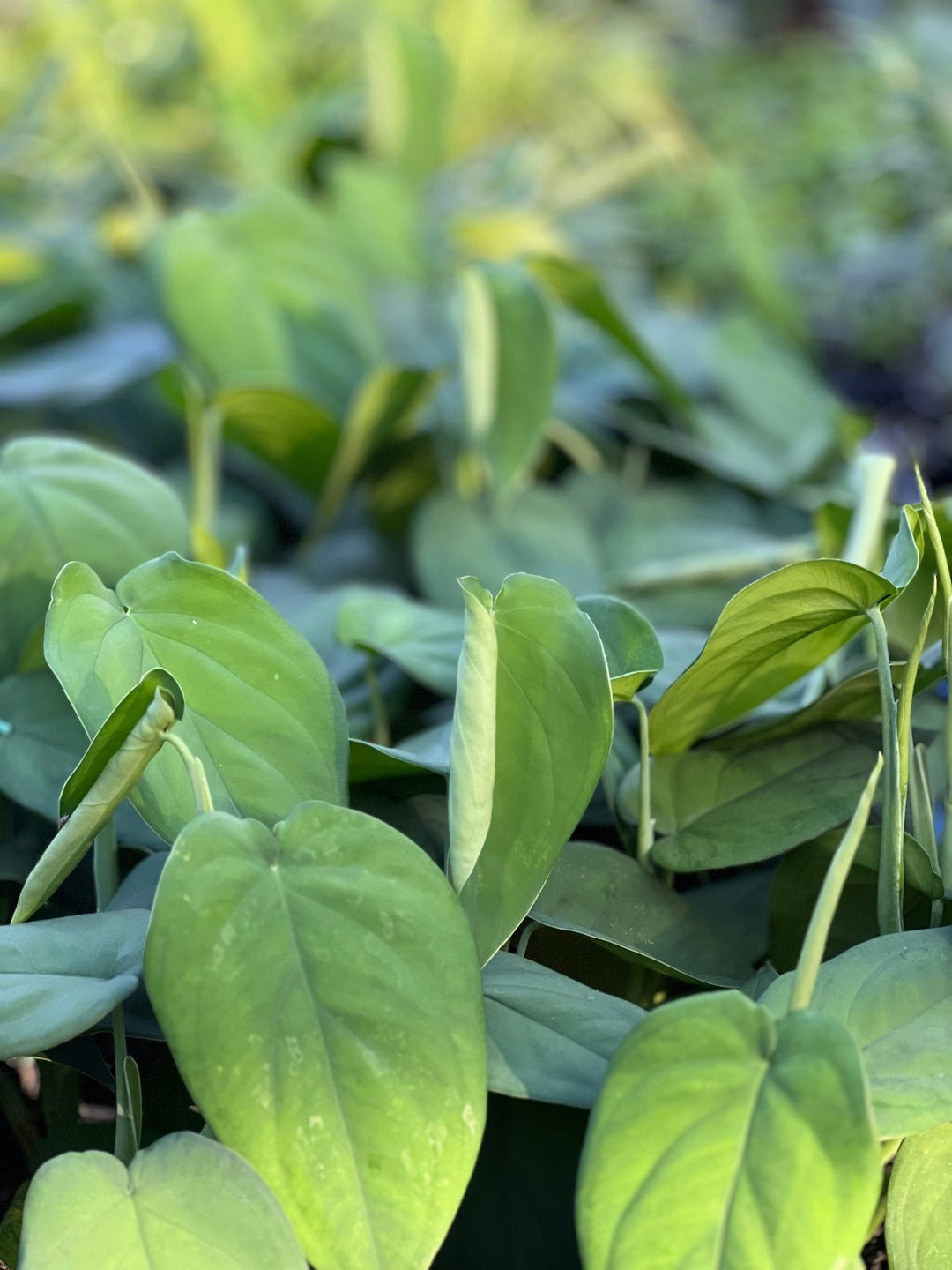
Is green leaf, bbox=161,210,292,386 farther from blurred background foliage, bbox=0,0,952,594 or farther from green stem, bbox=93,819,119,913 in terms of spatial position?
green stem, bbox=93,819,119,913

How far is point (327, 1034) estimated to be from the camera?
28cm

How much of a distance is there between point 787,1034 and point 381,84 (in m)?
1.19

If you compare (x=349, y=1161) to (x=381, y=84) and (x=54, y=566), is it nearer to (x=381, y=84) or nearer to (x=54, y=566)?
(x=54, y=566)

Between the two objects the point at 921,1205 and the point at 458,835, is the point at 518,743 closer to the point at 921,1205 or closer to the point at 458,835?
the point at 458,835

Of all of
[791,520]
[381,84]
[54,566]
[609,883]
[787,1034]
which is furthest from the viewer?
[381,84]

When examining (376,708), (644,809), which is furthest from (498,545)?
(644,809)

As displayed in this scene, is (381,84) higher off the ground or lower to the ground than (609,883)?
higher

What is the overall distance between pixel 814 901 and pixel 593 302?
0.47m

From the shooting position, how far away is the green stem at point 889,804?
33cm

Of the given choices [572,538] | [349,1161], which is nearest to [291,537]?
[572,538]

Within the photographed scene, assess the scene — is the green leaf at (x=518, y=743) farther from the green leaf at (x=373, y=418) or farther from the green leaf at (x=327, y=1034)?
the green leaf at (x=373, y=418)

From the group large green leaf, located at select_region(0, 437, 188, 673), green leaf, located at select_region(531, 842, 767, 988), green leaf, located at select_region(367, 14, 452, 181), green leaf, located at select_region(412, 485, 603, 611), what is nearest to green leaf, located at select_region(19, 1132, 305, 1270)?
green leaf, located at select_region(531, 842, 767, 988)

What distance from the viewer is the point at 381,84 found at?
1.24 m

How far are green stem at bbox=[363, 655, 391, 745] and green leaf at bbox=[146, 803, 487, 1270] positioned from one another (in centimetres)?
18
